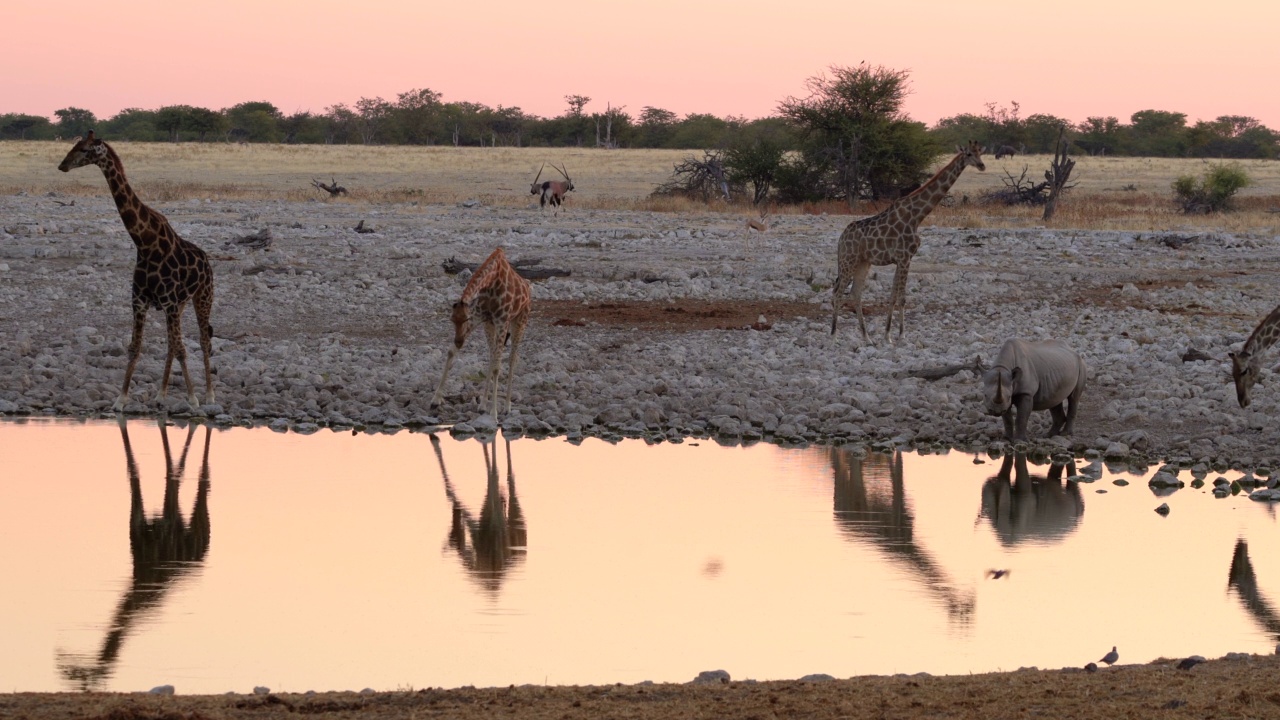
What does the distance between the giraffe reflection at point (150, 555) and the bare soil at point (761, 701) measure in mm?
1014

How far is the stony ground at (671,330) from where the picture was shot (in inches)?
520

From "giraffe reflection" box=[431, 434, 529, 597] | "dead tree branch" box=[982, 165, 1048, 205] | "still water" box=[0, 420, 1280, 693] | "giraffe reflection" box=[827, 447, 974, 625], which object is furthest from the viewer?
"dead tree branch" box=[982, 165, 1048, 205]

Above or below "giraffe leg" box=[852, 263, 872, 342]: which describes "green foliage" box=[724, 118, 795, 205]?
above

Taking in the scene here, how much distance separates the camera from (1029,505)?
10.5 m

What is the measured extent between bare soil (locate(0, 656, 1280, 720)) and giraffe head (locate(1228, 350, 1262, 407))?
Answer: 7284 mm

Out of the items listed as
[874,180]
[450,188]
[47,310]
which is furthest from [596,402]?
[450,188]

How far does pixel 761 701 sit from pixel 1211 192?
1510 inches

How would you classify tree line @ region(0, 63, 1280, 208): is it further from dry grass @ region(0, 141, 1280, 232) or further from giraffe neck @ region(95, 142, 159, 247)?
giraffe neck @ region(95, 142, 159, 247)

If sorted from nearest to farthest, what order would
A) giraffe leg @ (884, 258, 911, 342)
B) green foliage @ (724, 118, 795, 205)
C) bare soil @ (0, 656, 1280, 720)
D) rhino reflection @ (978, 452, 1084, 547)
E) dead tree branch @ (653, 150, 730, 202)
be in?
1. bare soil @ (0, 656, 1280, 720)
2. rhino reflection @ (978, 452, 1084, 547)
3. giraffe leg @ (884, 258, 911, 342)
4. dead tree branch @ (653, 150, 730, 202)
5. green foliage @ (724, 118, 795, 205)

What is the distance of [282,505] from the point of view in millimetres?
10148


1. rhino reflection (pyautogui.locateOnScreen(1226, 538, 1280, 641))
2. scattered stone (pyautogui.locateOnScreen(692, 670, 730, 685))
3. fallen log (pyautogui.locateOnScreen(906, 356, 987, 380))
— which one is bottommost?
rhino reflection (pyautogui.locateOnScreen(1226, 538, 1280, 641))

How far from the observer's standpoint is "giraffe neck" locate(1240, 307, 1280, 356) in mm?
12922

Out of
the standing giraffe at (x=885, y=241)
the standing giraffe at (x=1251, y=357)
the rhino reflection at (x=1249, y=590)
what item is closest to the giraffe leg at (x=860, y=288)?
the standing giraffe at (x=885, y=241)

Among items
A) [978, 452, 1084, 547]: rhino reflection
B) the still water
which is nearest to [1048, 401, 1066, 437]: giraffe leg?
[978, 452, 1084, 547]: rhino reflection
